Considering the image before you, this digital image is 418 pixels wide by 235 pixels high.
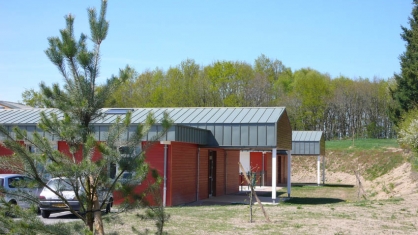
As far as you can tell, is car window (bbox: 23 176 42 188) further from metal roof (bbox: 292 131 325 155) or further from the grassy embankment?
metal roof (bbox: 292 131 325 155)

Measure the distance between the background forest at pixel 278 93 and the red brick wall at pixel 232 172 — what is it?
22.3 m

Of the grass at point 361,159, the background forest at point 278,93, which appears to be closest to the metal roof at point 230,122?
the grass at point 361,159

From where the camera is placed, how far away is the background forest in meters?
53.8

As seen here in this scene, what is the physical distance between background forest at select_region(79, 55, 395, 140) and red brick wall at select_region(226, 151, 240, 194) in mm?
22339

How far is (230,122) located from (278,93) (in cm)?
3764

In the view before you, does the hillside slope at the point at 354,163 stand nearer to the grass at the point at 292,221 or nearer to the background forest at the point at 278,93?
the background forest at the point at 278,93

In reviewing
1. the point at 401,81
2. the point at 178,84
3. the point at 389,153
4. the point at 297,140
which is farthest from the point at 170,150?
the point at 178,84

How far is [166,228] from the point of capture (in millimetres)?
13023

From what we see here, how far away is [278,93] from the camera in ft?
195

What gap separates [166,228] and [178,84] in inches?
1616

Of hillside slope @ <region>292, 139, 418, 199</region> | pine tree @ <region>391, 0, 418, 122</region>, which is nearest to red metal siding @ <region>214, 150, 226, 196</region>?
pine tree @ <region>391, 0, 418, 122</region>

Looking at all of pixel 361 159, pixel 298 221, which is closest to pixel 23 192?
pixel 298 221

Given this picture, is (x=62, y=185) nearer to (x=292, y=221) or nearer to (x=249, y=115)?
(x=292, y=221)

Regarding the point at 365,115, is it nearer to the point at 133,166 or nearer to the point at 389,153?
the point at 389,153
